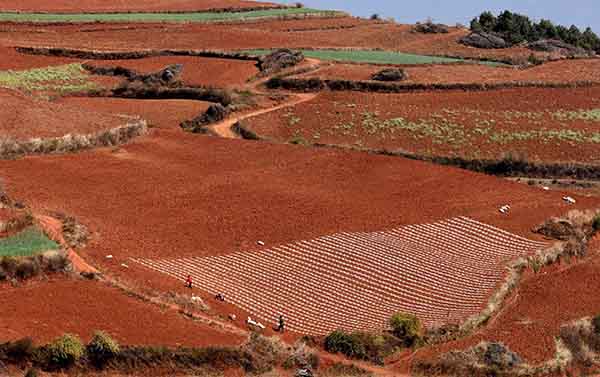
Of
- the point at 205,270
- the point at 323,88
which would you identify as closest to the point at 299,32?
the point at 323,88

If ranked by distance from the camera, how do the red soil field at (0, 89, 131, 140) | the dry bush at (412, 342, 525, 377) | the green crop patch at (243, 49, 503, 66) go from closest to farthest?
the dry bush at (412, 342, 525, 377)
the red soil field at (0, 89, 131, 140)
the green crop patch at (243, 49, 503, 66)

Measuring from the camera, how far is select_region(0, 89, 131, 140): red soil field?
58594 mm

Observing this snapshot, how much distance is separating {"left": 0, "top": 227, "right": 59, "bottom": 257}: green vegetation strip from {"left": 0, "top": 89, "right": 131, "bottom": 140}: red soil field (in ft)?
56.7

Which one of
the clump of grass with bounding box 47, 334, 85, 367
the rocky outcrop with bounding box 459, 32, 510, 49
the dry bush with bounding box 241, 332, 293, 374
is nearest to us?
the clump of grass with bounding box 47, 334, 85, 367

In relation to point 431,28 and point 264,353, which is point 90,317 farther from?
point 431,28

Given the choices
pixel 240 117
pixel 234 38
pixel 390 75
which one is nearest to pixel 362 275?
pixel 240 117

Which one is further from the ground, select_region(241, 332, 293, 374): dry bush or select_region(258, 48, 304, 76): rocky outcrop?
select_region(258, 48, 304, 76): rocky outcrop

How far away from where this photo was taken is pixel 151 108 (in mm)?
73375

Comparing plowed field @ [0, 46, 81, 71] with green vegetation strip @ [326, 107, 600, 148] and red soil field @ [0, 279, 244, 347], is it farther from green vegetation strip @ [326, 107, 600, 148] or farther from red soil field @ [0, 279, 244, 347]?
red soil field @ [0, 279, 244, 347]

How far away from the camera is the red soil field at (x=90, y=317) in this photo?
1262 inches

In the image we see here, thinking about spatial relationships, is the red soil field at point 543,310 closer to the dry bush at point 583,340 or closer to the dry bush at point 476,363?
the dry bush at point 583,340

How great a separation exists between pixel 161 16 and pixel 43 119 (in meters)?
58.3

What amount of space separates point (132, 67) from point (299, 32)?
91.0 feet

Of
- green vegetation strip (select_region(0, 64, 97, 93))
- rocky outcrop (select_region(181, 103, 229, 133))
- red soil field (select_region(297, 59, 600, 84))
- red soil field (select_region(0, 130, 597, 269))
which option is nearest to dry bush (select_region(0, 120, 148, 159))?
red soil field (select_region(0, 130, 597, 269))
